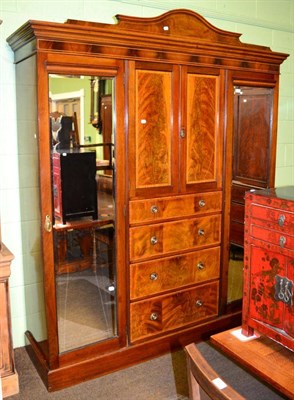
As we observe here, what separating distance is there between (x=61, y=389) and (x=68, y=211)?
1.03 m

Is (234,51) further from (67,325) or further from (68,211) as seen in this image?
(67,325)

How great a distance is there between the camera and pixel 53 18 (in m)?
2.73

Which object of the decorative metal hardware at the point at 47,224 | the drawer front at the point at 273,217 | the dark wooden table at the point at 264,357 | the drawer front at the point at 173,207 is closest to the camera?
the dark wooden table at the point at 264,357

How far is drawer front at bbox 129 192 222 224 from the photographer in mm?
2632

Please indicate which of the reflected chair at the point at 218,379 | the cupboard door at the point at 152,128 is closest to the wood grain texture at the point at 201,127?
the cupboard door at the point at 152,128

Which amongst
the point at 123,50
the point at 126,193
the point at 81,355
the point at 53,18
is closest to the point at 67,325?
the point at 81,355

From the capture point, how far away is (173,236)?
2.79 metres

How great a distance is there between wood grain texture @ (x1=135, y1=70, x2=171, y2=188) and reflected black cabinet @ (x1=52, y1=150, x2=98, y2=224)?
0.28 meters

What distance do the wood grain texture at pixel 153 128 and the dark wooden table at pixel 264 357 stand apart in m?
1.07

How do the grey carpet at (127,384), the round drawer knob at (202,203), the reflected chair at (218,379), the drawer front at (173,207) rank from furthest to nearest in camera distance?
the round drawer knob at (202,203), the drawer front at (173,207), the grey carpet at (127,384), the reflected chair at (218,379)

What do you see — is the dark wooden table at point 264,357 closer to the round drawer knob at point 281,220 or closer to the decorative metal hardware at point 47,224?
the round drawer knob at point 281,220

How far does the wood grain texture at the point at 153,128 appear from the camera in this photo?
2.55 meters

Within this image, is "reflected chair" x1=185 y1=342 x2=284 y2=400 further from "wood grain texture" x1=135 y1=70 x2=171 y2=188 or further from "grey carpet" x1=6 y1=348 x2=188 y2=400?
"wood grain texture" x1=135 y1=70 x2=171 y2=188

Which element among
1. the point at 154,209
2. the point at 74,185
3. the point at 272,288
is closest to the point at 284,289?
the point at 272,288
